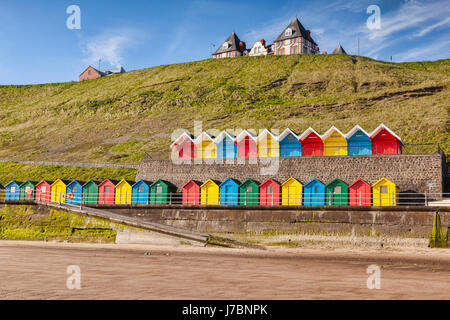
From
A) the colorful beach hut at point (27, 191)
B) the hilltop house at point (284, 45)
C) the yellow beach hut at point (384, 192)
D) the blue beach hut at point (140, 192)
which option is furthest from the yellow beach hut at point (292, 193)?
the hilltop house at point (284, 45)

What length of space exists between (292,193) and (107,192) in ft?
51.6

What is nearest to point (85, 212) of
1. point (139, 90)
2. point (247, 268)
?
point (247, 268)

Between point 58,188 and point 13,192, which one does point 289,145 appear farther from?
point 13,192

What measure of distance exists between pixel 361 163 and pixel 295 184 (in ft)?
19.2

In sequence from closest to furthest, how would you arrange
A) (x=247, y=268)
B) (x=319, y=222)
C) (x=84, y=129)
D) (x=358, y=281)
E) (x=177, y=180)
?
(x=358, y=281) < (x=247, y=268) < (x=319, y=222) < (x=177, y=180) < (x=84, y=129)

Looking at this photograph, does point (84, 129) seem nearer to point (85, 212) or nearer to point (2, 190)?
point (2, 190)

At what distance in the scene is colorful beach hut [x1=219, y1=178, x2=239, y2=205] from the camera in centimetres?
3177

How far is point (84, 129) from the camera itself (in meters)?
83.2

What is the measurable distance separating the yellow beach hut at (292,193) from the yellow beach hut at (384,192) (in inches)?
199

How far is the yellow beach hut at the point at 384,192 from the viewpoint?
27.9 meters

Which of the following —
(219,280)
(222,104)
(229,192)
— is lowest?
(219,280)

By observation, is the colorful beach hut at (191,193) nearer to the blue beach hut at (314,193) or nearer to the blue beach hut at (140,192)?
the blue beach hut at (140,192)

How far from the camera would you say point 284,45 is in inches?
5000

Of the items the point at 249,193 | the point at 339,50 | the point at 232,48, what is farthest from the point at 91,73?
the point at 249,193
